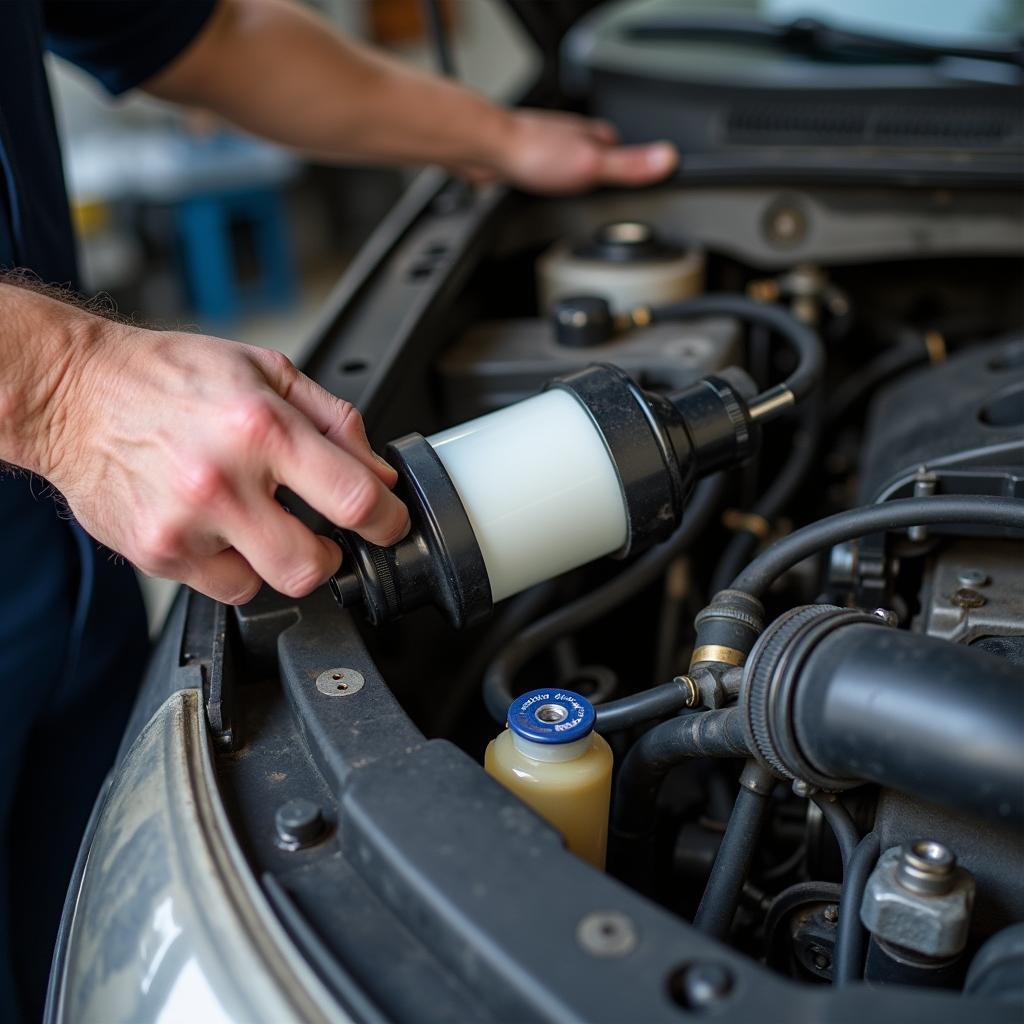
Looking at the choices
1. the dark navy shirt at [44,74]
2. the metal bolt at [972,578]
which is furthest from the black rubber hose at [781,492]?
the dark navy shirt at [44,74]

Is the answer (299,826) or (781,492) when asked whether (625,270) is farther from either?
(299,826)

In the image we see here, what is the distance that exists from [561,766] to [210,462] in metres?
0.26

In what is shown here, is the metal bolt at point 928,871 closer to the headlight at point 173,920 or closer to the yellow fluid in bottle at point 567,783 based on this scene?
the yellow fluid in bottle at point 567,783

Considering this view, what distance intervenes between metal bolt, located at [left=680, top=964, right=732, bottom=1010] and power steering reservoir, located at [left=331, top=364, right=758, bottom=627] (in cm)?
28

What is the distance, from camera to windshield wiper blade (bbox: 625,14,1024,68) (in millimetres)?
1272

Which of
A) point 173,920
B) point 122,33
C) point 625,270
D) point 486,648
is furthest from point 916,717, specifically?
point 122,33

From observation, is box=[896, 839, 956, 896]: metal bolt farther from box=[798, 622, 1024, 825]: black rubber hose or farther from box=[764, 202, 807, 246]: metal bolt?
box=[764, 202, 807, 246]: metal bolt

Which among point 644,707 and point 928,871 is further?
point 644,707

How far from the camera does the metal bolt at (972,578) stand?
74 centimetres

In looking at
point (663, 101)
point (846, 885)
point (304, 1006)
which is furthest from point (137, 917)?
point (663, 101)

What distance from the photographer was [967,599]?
0.72 meters

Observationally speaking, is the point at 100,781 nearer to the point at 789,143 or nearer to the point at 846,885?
the point at 846,885

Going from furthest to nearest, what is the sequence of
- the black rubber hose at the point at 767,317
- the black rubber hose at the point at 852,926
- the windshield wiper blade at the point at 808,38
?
the windshield wiper blade at the point at 808,38
the black rubber hose at the point at 767,317
the black rubber hose at the point at 852,926

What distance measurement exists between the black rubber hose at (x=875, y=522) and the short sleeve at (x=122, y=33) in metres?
0.91
